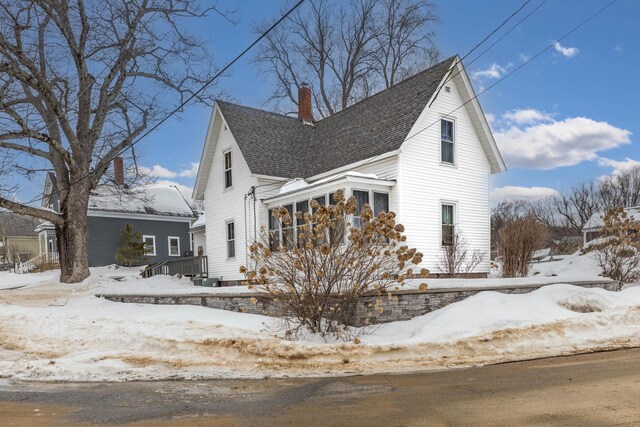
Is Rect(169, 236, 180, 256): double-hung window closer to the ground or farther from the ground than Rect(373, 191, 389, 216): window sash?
closer to the ground

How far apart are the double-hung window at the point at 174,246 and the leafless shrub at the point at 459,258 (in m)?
22.2

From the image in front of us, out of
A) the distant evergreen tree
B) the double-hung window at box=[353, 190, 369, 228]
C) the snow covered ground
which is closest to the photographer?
the snow covered ground

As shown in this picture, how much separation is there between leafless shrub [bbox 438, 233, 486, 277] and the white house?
248mm

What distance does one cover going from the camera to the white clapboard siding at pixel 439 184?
45.6 ft

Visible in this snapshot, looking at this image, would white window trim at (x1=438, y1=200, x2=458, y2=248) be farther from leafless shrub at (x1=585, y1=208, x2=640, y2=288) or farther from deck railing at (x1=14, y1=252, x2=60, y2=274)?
deck railing at (x1=14, y1=252, x2=60, y2=274)

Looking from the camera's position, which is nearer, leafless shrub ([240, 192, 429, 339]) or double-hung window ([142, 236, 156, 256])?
leafless shrub ([240, 192, 429, 339])

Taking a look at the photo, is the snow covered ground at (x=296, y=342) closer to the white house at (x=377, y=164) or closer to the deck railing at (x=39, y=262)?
the white house at (x=377, y=164)

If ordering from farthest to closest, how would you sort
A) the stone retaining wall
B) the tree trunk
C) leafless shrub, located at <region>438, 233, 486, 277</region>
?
the tree trunk, leafless shrub, located at <region>438, 233, 486, 277</region>, the stone retaining wall

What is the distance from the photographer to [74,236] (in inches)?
741

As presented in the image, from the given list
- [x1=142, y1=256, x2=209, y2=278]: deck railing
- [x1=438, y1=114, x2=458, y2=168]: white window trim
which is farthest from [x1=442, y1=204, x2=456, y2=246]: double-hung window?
[x1=142, y1=256, x2=209, y2=278]: deck railing

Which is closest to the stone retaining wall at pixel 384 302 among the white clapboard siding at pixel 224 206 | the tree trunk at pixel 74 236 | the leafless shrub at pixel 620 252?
the leafless shrub at pixel 620 252

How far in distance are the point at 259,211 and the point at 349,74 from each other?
17.9 meters

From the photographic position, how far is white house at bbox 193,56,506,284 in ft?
45.9

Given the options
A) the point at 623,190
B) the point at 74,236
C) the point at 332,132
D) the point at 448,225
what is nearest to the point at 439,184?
the point at 448,225
